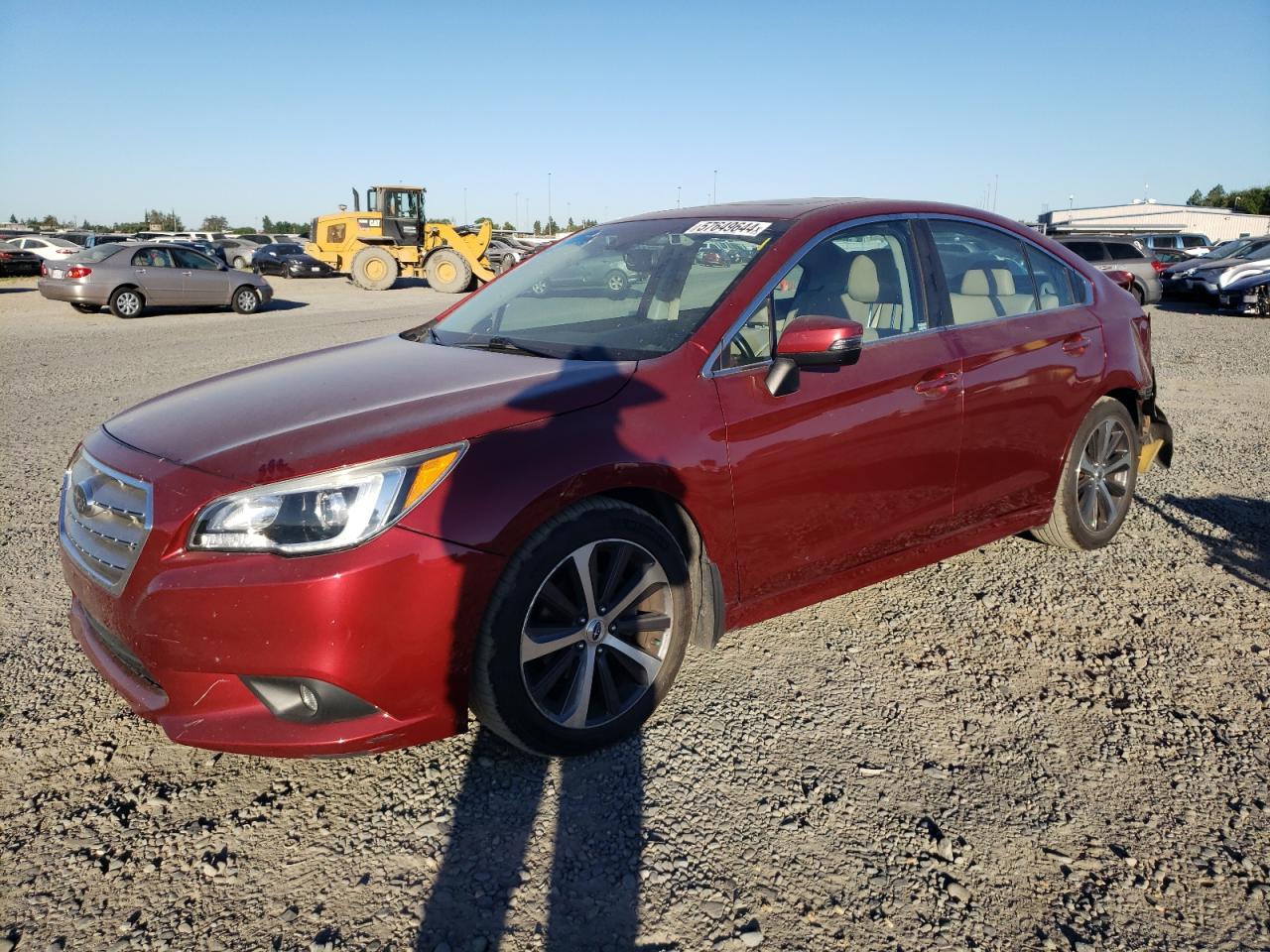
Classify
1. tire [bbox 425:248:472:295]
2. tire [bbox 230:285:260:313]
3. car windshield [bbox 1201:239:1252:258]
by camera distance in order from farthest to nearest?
tire [bbox 425:248:472:295]
car windshield [bbox 1201:239:1252:258]
tire [bbox 230:285:260:313]

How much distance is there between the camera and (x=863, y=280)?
12.5 ft

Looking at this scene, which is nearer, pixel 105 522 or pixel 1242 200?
pixel 105 522

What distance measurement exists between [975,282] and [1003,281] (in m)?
0.23

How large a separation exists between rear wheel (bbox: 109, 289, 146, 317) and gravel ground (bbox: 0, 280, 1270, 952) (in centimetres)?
1749

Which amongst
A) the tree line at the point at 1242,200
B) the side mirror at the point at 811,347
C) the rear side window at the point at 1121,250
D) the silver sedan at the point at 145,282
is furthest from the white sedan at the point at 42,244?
the tree line at the point at 1242,200

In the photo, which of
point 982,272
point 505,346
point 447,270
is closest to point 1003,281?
point 982,272

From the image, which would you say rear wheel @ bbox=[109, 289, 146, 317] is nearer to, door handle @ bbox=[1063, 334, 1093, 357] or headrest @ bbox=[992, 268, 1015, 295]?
headrest @ bbox=[992, 268, 1015, 295]

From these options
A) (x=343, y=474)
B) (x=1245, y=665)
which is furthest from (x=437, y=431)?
(x=1245, y=665)

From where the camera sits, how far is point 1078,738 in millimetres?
3092

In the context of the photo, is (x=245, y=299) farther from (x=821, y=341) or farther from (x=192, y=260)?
(x=821, y=341)

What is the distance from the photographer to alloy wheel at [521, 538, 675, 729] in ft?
9.21

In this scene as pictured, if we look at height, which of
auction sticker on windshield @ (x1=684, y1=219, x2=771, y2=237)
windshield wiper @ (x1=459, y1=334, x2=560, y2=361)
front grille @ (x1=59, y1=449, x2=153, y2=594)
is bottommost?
front grille @ (x1=59, y1=449, x2=153, y2=594)

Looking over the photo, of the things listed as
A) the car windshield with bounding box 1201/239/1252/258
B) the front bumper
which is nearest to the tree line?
the car windshield with bounding box 1201/239/1252/258

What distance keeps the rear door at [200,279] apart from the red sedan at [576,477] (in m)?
18.5
